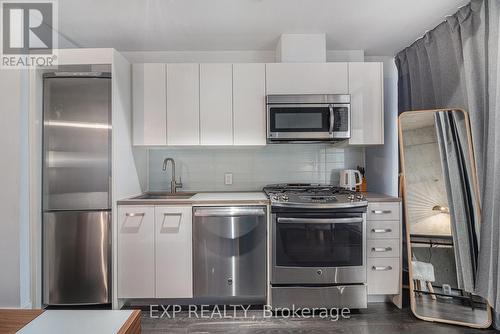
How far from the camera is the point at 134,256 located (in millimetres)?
2299

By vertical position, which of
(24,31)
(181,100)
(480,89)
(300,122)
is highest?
(24,31)

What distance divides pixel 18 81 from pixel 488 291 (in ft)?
11.9

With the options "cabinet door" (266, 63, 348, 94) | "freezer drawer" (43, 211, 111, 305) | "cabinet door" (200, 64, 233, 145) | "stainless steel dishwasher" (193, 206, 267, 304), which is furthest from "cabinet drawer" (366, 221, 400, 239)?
"freezer drawer" (43, 211, 111, 305)

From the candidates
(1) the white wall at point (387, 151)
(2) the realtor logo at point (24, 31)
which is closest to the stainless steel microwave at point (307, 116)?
(1) the white wall at point (387, 151)

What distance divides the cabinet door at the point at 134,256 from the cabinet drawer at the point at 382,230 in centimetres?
183

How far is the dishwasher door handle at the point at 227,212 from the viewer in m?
2.29

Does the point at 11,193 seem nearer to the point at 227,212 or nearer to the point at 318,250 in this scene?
the point at 227,212

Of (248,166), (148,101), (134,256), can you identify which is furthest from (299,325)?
(148,101)

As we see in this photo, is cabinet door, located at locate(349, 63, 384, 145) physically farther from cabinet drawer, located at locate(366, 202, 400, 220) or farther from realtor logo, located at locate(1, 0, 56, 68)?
realtor logo, located at locate(1, 0, 56, 68)

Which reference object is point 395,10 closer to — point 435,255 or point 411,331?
point 435,255

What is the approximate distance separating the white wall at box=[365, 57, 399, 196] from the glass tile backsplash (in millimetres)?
381

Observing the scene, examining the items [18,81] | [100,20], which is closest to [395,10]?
[100,20]

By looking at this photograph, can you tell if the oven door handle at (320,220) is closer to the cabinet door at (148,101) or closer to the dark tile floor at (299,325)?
the dark tile floor at (299,325)

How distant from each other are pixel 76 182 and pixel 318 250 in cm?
206
